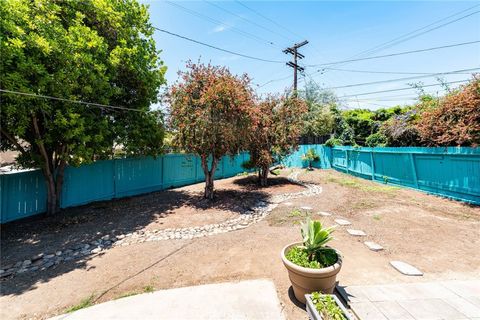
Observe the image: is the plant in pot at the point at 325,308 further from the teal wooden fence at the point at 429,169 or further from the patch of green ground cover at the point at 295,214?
the teal wooden fence at the point at 429,169

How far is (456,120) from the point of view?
299 inches

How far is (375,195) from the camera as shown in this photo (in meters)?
8.76

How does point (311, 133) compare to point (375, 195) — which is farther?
point (311, 133)

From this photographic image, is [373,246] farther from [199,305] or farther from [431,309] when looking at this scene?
[199,305]

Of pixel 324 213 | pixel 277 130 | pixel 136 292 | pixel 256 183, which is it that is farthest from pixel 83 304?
pixel 277 130

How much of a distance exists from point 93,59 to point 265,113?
6782 mm

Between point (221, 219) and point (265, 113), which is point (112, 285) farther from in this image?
point (265, 113)

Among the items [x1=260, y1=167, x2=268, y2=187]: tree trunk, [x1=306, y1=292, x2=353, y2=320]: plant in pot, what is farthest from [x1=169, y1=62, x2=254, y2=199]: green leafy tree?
[x1=306, y1=292, x2=353, y2=320]: plant in pot

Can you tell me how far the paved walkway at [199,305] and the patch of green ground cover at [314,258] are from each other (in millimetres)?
591

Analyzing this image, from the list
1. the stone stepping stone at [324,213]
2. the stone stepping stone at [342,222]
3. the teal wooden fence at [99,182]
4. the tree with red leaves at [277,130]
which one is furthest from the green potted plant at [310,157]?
the stone stepping stone at [342,222]

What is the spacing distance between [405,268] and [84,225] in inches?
292

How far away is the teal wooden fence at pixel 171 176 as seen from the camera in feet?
22.0

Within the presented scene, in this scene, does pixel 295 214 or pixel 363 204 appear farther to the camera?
pixel 363 204

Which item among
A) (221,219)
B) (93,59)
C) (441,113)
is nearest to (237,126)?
(221,219)
